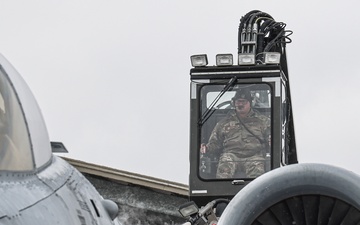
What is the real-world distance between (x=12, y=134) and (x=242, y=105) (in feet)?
33.0

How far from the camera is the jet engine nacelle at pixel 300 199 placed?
679 cm

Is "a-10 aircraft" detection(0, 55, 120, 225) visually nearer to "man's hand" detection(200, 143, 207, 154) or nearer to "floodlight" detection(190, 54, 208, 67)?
"man's hand" detection(200, 143, 207, 154)

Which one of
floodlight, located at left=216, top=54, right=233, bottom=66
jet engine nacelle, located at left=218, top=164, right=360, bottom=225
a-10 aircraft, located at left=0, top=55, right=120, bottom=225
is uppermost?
a-10 aircraft, located at left=0, top=55, right=120, bottom=225

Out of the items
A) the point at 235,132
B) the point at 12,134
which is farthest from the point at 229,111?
the point at 12,134

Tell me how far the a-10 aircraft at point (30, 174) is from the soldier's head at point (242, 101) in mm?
9043

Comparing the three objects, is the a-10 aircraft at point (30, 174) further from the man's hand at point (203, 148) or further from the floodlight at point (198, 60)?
the floodlight at point (198, 60)

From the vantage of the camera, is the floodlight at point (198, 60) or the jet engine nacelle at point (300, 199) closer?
the jet engine nacelle at point (300, 199)

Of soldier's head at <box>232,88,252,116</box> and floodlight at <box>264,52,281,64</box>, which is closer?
soldier's head at <box>232,88,252,116</box>

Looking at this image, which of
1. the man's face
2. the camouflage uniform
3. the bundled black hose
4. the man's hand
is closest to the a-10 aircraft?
the camouflage uniform

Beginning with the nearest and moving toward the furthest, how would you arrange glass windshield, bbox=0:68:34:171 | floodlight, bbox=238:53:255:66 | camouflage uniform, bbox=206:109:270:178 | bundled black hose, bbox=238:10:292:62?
glass windshield, bbox=0:68:34:171, camouflage uniform, bbox=206:109:270:178, floodlight, bbox=238:53:255:66, bundled black hose, bbox=238:10:292:62

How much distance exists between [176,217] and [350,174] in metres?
16.6

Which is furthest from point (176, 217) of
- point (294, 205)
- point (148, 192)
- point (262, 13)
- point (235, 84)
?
point (294, 205)

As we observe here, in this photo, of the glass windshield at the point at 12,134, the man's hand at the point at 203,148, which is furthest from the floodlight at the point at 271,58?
the glass windshield at the point at 12,134

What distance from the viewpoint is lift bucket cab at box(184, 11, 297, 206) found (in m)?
15.3
